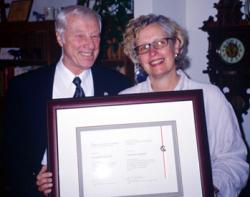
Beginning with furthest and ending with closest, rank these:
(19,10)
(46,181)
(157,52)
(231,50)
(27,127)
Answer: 1. (19,10)
2. (231,50)
3. (27,127)
4. (157,52)
5. (46,181)

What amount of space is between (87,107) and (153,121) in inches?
9.9

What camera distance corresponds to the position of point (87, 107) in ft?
4.09

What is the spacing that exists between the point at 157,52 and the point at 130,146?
1.53 ft

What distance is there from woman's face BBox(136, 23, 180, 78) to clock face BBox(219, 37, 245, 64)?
1.20m

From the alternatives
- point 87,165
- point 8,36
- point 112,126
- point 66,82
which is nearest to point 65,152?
point 87,165

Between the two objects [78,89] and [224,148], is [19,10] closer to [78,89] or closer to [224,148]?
[78,89]

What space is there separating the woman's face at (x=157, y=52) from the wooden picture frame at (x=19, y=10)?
7.97ft

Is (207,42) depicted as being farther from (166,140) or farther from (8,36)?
(8,36)

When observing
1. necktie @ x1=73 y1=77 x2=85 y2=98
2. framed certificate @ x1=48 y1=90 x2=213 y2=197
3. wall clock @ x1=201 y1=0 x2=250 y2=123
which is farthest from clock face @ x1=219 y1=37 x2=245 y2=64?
framed certificate @ x1=48 y1=90 x2=213 y2=197

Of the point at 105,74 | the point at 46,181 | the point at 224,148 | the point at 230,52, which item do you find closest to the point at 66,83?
the point at 105,74

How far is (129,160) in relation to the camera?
3.99 ft

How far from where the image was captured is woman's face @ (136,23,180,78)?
4.83ft

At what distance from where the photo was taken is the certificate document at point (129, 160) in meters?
1.20

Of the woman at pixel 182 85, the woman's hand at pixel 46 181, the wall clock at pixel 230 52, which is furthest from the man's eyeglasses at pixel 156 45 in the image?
the wall clock at pixel 230 52
